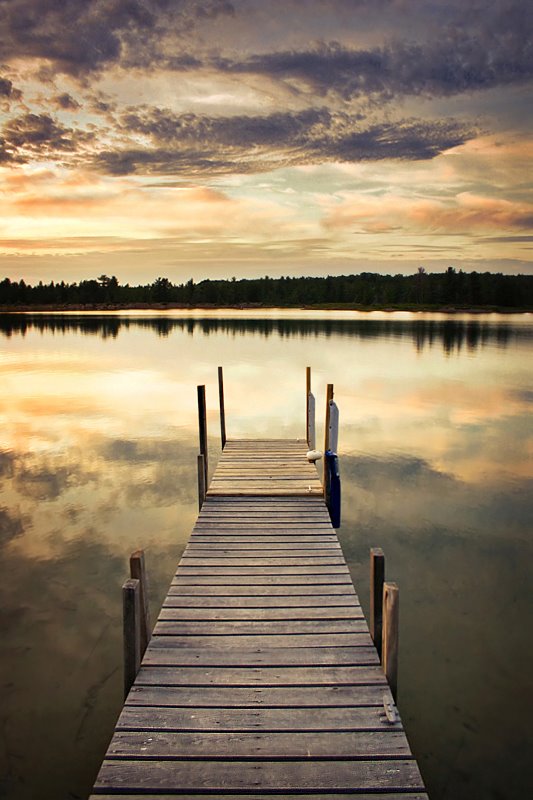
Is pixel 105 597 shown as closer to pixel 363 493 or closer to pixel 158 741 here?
pixel 158 741

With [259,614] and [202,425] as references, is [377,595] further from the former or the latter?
[202,425]

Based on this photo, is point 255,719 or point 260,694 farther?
point 260,694

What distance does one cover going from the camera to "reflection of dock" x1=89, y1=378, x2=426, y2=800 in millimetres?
4242

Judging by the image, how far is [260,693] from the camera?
520cm

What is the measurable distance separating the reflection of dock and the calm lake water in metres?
1.13

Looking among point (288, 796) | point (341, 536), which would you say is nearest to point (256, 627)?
point (288, 796)

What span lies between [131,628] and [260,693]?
1.34 meters

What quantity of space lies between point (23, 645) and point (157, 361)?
1499 inches

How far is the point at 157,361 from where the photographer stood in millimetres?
44562

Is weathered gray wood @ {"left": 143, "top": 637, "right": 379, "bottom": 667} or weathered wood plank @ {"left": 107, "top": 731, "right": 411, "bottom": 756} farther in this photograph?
weathered gray wood @ {"left": 143, "top": 637, "right": 379, "bottom": 667}

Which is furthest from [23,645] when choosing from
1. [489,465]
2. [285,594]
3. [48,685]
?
[489,465]

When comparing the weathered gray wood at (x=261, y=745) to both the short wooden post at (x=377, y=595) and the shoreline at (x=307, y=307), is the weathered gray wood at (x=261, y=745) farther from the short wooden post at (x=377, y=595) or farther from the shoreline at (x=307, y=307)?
the shoreline at (x=307, y=307)

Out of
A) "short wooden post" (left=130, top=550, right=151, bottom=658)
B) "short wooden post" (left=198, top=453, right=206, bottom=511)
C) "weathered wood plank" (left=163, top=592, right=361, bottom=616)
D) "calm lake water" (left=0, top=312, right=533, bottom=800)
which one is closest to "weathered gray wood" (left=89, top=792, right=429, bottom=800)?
"calm lake water" (left=0, top=312, right=533, bottom=800)

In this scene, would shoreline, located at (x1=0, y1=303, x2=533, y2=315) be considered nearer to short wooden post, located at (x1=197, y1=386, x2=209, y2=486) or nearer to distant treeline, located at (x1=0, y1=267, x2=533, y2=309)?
distant treeline, located at (x1=0, y1=267, x2=533, y2=309)
